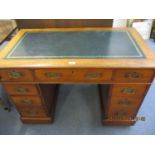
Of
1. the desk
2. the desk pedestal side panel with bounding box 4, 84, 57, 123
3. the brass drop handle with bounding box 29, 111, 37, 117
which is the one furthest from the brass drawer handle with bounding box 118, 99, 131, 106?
the brass drop handle with bounding box 29, 111, 37, 117

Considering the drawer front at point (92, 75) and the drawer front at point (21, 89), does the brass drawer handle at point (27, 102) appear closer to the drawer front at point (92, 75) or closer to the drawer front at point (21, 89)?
the drawer front at point (21, 89)

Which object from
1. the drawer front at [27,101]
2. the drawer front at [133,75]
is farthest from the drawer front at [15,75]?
the drawer front at [133,75]

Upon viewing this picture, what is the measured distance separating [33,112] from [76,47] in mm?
677

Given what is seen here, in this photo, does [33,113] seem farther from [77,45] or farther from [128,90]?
[128,90]

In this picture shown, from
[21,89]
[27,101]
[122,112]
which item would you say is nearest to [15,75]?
[21,89]

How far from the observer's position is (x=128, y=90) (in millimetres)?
932

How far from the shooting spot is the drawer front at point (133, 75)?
2.60 feet

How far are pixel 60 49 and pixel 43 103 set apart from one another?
1.53 feet

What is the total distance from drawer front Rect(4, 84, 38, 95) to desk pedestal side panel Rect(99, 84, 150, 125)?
54 cm

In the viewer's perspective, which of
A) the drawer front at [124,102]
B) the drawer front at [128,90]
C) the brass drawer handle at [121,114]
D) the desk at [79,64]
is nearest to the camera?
the desk at [79,64]

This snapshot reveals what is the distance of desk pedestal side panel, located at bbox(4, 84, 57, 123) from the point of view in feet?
3.15

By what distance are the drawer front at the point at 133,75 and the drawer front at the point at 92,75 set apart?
0.05 m
